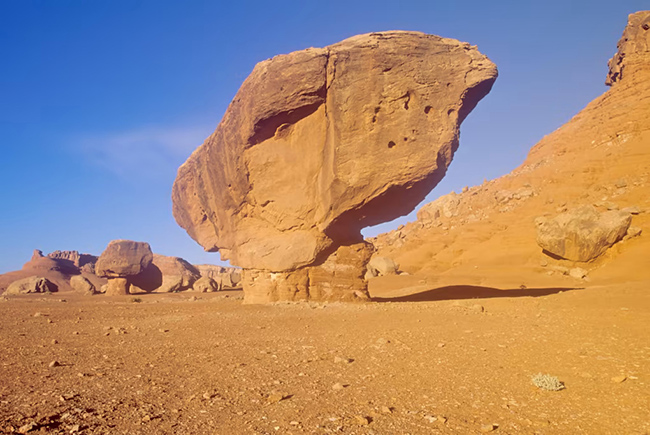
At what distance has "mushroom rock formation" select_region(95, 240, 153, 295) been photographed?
1105 inches

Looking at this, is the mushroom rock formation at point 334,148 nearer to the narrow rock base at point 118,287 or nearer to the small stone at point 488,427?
the small stone at point 488,427

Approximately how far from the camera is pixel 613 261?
891 inches

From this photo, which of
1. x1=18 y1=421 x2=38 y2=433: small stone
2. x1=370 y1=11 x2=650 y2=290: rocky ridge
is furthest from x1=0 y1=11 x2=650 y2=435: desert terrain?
x1=370 y1=11 x2=650 y2=290: rocky ridge

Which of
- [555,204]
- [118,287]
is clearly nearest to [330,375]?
[118,287]

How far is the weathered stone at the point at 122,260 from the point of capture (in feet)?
92.1

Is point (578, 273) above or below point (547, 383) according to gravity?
above

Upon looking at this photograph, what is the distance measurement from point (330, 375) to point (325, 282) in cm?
875

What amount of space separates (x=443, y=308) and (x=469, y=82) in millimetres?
6783

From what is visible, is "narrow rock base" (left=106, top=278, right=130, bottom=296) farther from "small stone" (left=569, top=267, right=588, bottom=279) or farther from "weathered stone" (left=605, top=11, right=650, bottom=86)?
"weathered stone" (left=605, top=11, right=650, bottom=86)

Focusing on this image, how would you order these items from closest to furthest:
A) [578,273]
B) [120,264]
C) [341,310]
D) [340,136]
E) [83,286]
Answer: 1. [341,310]
2. [340,136]
3. [578,273]
4. [120,264]
5. [83,286]

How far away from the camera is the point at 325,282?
1373cm

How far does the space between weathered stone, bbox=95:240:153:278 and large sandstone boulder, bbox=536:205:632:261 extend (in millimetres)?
27656

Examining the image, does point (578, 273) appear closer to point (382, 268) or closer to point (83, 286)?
point (382, 268)

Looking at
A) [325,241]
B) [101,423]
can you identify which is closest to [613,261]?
[325,241]
